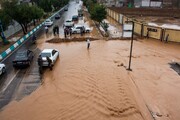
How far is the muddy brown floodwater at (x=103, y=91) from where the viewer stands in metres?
11.5

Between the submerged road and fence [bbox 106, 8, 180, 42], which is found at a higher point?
fence [bbox 106, 8, 180, 42]

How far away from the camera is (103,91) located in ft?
45.0

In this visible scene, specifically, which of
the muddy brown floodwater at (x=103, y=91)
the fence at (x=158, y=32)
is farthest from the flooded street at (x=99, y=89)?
the fence at (x=158, y=32)

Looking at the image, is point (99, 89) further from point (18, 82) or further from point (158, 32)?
point (158, 32)

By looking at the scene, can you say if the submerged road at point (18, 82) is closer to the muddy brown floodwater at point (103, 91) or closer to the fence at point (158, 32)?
the muddy brown floodwater at point (103, 91)

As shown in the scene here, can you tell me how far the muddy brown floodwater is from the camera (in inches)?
452

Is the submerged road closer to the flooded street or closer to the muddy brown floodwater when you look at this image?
the flooded street

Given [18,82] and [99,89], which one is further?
[18,82]

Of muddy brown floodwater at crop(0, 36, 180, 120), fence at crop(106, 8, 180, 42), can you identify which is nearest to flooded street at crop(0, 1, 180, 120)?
muddy brown floodwater at crop(0, 36, 180, 120)

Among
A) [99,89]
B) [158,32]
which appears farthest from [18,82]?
[158,32]

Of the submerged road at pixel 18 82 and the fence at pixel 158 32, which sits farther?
the fence at pixel 158 32

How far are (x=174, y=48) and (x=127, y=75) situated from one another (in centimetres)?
1212

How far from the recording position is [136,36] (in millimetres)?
31156

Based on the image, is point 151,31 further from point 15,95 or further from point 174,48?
point 15,95
